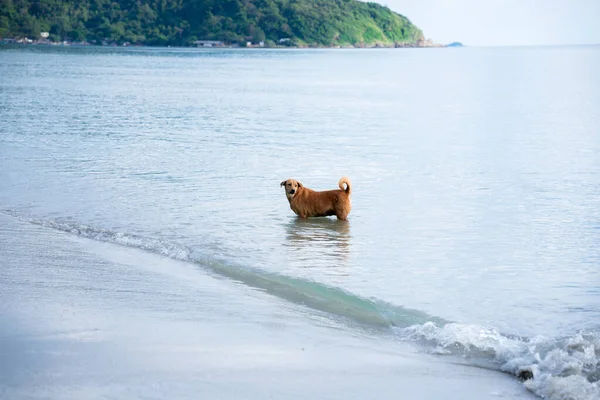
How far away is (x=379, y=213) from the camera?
1362 centimetres

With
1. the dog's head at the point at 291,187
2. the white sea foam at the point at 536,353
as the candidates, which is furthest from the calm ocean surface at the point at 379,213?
the dog's head at the point at 291,187

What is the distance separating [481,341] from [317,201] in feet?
19.2

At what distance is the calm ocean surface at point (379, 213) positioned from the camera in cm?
816

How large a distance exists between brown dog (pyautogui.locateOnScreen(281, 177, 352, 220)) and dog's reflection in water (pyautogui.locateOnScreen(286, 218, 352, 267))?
0.46ft

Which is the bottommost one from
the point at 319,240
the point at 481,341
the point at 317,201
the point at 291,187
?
the point at 319,240

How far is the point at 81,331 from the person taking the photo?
7.04m

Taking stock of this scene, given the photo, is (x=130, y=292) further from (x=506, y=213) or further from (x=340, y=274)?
(x=506, y=213)

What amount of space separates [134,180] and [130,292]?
329 inches

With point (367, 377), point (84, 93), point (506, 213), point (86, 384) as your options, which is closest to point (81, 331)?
point (86, 384)

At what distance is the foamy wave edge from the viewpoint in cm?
638

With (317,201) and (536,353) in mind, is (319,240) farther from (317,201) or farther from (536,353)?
(536,353)

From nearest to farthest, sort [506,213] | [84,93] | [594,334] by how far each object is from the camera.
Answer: [594,334] < [506,213] < [84,93]

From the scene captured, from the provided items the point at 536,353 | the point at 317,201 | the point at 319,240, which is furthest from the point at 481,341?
the point at 317,201

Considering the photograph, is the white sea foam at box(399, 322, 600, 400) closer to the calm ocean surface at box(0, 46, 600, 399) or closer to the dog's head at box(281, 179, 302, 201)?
the calm ocean surface at box(0, 46, 600, 399)
